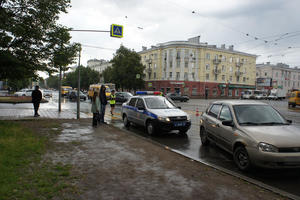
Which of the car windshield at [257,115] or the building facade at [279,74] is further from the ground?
the building facade at [279,74]

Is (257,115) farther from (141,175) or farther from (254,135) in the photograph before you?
(141,175)

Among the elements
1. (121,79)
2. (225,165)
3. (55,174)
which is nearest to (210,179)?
(225,165)

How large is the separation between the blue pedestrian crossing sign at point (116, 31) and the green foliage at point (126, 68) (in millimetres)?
40525

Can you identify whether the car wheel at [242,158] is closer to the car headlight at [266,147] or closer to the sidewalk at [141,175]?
the car headlight at [266,147]

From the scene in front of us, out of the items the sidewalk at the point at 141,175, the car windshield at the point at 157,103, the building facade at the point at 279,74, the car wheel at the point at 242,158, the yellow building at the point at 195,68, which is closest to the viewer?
the sidewalk at the point at 141,175

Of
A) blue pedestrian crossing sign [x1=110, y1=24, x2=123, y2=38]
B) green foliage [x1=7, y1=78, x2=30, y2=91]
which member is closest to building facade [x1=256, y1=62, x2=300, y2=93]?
green foliage [x1=7, y1=78, x2=30, y2=91]

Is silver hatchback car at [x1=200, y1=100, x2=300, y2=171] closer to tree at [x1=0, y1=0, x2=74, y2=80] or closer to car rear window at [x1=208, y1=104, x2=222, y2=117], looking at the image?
car rear window at [x1=208, y1=104, x2=222, y2=117]

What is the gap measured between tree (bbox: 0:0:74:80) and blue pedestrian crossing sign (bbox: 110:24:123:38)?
322cm

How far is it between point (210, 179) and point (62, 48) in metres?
9.46

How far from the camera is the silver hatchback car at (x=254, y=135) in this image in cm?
452

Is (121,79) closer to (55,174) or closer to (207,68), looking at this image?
(207,68)

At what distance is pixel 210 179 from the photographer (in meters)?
4.49

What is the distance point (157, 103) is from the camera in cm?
1002

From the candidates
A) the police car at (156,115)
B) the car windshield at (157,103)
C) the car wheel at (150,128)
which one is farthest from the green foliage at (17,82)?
the car wheel at (150,128)
